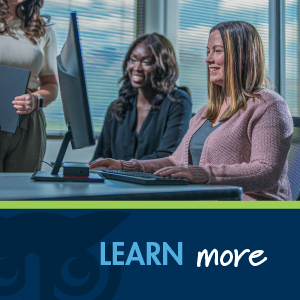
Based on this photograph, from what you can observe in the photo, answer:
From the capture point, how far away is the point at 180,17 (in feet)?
11.5

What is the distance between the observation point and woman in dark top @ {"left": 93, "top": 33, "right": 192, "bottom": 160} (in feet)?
6.64

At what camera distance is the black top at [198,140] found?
4.40 feet

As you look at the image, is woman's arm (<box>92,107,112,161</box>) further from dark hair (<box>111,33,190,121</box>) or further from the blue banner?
the blue banner

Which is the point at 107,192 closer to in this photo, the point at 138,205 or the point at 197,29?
the point at 138,205

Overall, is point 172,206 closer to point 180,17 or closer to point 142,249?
point 142,249

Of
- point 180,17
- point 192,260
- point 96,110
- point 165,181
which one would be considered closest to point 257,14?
point 180,17

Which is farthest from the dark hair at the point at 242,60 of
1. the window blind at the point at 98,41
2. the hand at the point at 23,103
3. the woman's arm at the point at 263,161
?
the window blind at the point at 98,41

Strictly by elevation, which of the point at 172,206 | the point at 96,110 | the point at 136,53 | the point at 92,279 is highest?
the point at 136,53

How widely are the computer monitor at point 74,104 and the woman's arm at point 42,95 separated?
1.43 ft

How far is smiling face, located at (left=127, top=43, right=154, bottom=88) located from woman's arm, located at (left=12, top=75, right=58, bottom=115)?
515 millimetres

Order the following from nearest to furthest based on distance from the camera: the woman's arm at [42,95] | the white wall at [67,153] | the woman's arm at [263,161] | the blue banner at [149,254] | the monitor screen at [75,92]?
1. the blue banner at [149,254]
2. the monitor screen at [75,92]
3. the woman's arm at [263,161]
4. the woman's arm at [42,95]
5. the white wall at [67,153]

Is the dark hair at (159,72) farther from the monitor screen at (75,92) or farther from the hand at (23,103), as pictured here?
the monitor screen at (75,92)

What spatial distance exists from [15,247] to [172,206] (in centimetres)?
28

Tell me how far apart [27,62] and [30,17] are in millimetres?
226
